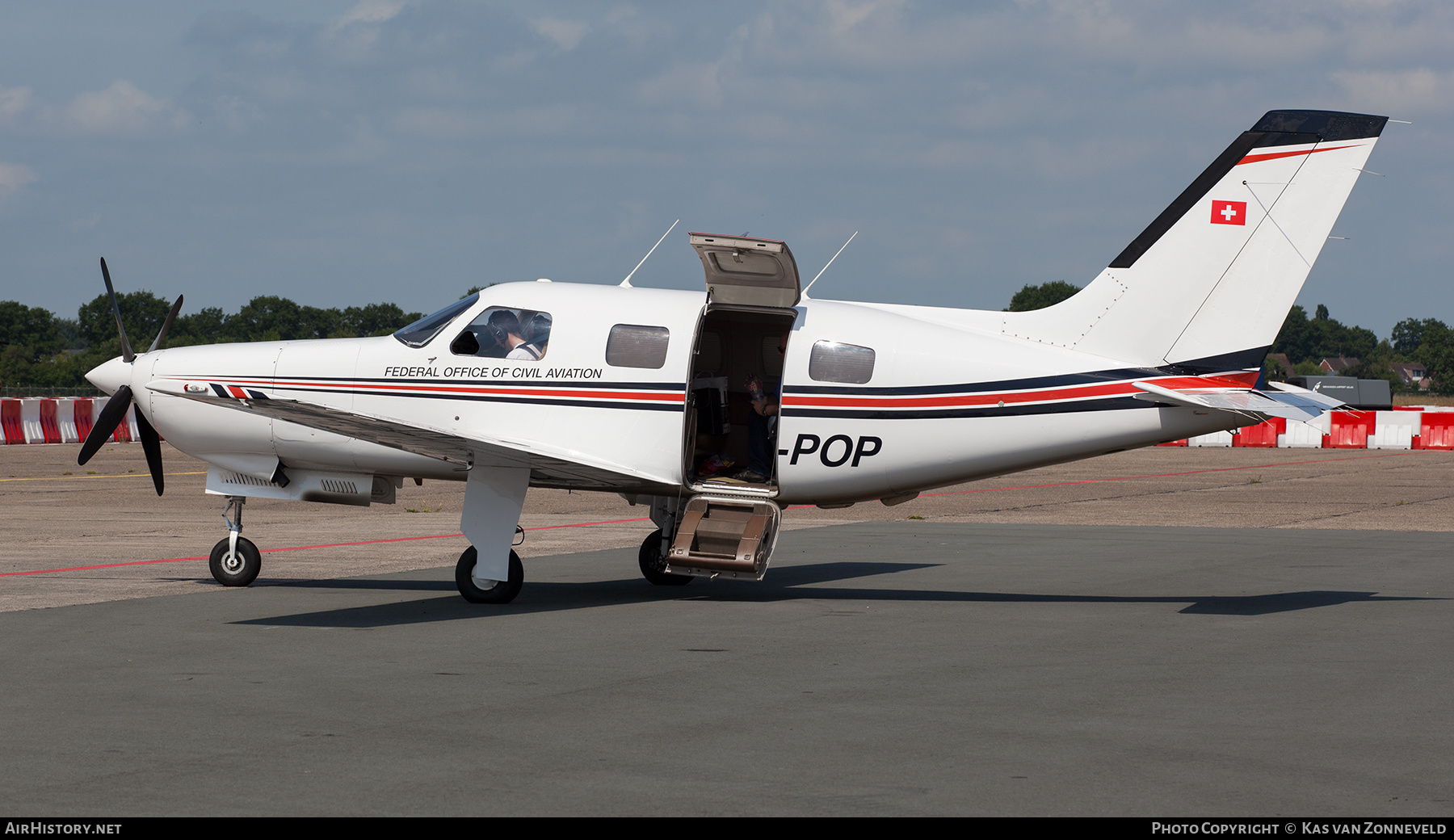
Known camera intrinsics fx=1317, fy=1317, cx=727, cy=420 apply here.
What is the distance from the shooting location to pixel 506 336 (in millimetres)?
13125

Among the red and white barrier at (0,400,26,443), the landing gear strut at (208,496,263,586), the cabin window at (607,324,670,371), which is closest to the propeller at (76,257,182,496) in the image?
the landing gear strut at (208,496,263,586)

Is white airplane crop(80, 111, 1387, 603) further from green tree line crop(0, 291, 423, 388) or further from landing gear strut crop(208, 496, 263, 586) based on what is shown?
green tree line crop(0, 291, 423, 388)

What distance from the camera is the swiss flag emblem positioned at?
40.6ft

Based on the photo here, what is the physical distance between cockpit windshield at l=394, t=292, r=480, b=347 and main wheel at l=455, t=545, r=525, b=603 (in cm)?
229

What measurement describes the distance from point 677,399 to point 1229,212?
5519 millimetres

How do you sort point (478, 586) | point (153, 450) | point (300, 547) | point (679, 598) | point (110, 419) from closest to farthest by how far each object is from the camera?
point (478, 586), point (679, 598), point (110, 419), point (153, 450), point (300, 547)

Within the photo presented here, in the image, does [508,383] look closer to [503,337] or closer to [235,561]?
[503,337]

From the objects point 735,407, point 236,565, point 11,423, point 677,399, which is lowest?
point 11,423

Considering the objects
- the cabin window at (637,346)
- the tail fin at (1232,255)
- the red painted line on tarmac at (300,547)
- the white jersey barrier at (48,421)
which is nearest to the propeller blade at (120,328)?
the red painted line on tarmac at (300,547)

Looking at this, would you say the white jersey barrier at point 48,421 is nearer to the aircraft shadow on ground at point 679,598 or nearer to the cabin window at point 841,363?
the aircraft shadow on ground at point 679,598

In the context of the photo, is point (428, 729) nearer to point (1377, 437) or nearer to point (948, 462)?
point (948, 462)

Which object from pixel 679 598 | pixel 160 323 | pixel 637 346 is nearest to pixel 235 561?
pixel 679 598

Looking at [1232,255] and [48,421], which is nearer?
[1232,255]

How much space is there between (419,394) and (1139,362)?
7041 millimetres
